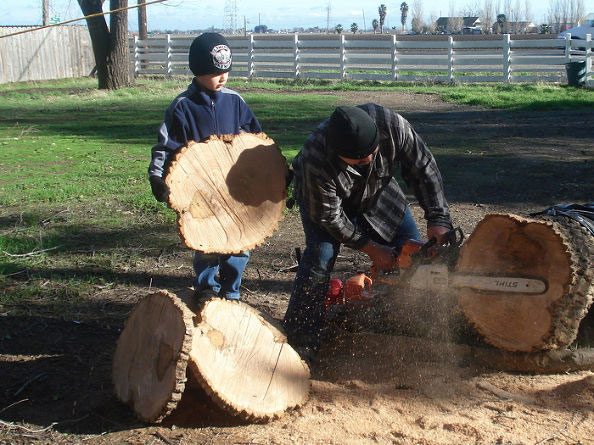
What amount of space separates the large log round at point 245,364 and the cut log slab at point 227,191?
1.44 feet

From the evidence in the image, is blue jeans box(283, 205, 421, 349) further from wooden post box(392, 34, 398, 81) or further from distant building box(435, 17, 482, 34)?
distant building box(435, 17, 482, 34)

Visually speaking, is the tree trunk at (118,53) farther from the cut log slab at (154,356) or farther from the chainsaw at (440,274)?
the chainsaw at (440,274)

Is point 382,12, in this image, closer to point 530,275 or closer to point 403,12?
point 403,12

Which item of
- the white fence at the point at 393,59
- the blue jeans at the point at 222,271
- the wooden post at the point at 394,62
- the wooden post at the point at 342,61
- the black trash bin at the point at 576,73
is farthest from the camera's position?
the wooden post at the point at 342,61

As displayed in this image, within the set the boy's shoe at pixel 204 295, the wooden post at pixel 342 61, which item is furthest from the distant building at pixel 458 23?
the boy's shoe at pixel 204 295

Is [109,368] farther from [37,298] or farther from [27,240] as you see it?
[27,240]

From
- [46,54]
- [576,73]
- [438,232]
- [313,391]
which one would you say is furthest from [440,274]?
[46,54]

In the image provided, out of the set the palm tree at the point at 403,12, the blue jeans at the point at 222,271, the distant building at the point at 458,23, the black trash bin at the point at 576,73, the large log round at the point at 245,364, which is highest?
the palm tree at the point at 403,12

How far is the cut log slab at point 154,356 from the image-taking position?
10.6 feet

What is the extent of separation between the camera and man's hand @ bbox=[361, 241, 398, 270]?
151 inches

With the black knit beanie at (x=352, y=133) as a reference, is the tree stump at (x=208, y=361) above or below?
below

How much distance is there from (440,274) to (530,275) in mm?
476

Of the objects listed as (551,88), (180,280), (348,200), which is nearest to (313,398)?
(348,200)

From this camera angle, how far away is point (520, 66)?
20.1 m
